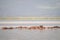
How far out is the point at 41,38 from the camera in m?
1.61

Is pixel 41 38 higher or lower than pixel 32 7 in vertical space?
lower

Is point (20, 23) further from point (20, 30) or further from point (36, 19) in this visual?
point (36, 19)

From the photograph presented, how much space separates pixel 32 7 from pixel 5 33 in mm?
441

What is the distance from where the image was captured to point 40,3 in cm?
162

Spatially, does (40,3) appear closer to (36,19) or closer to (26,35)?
(36,19)

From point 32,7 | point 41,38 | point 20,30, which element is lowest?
point 41,38

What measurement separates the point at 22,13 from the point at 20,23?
4.8 inches

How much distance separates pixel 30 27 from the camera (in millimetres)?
1617

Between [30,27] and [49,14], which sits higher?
[49,14]

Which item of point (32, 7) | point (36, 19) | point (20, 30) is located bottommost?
point (20, 30)

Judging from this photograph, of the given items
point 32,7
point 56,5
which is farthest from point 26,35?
point 56,5

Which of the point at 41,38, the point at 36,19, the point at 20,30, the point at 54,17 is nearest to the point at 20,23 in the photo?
the point at 20,30

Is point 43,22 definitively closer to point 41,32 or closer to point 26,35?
point 41,32

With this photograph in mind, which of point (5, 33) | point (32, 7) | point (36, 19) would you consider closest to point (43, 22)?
point (36, 19)
